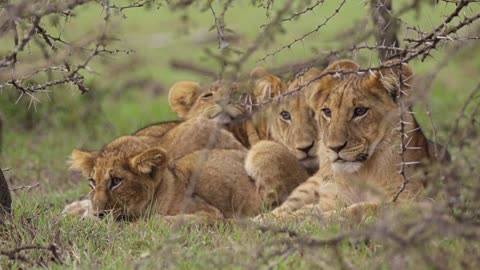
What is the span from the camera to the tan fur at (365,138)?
20.1ft

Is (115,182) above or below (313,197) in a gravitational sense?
above

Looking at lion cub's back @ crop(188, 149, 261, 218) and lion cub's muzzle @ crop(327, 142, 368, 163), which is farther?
lion cub's back @ crop(188, 149, 261, 218)

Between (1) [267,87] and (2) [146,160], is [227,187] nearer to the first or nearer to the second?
(2) [146,160]

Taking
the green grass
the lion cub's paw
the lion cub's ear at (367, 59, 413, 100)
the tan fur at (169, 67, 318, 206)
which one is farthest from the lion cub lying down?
the lion cub's ear at (367, 59, 413, 100)

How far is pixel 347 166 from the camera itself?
245 inches

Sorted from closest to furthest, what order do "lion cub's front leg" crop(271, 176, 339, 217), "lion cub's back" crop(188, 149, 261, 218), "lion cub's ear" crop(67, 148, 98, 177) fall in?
1. "lion cub's front leg" crop(271, 176, 339, 217)
2. "lion cub's ear" crop(67, 148, 98, 177)
3. "lion cub's back" crop(188, 149, 261, 218)

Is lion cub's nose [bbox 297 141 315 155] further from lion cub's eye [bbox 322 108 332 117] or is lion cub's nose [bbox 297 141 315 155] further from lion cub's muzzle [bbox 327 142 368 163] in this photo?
lion cub's muzzle [bbox 327 142 368 163]

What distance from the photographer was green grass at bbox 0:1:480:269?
4500mm

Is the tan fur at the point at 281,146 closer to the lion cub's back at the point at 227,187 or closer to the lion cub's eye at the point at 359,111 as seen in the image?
the lion cub's back at the point at 227,187

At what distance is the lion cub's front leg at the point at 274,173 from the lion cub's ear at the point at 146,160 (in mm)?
845

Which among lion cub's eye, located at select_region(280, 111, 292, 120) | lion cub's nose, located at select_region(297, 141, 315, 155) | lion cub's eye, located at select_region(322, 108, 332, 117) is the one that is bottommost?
lion cub's nose, located at select_region(297, 141, 315, 155)

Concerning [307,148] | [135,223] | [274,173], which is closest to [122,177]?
[135,223]

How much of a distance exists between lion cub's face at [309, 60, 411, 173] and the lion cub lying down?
79cm

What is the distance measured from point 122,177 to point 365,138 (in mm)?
1508
